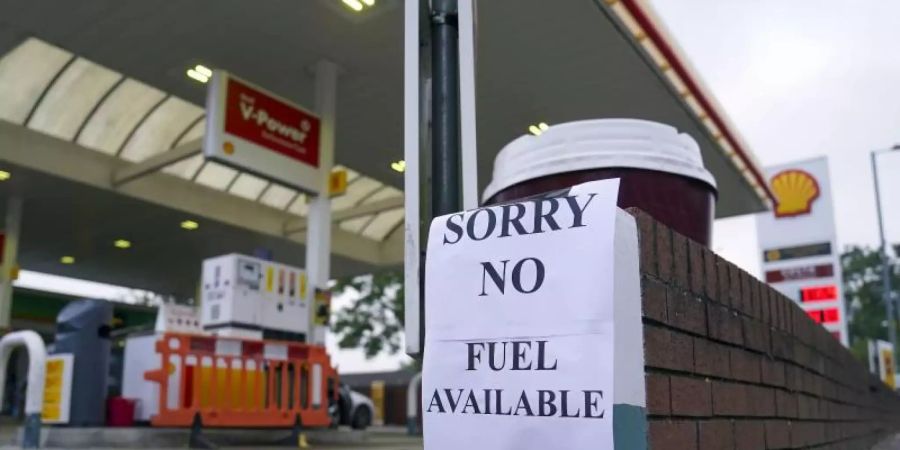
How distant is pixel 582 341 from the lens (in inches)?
62.2

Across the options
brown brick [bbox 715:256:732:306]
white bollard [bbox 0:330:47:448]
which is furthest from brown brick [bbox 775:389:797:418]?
white bollard [bbox 0:330:47:448]

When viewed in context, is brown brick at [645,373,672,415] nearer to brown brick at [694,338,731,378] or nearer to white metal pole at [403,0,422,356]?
brown brick at [694,338,731,378]

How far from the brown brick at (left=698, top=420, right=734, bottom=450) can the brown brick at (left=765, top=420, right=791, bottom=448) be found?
1.52 ft

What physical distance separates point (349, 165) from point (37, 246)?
9966 millimetres

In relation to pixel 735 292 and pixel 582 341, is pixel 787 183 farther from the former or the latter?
pixel 582 341

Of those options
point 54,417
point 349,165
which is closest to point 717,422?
point 54,417

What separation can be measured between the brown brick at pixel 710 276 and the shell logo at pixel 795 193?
14.4 metres

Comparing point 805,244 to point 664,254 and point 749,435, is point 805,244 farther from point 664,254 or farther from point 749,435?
point 664,254

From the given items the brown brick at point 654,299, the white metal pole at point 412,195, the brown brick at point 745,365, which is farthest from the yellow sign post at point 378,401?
the brown brick at point 654,299

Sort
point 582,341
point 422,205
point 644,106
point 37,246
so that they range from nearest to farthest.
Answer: point 582,341 < point 422,205 < point 644,106 < point 37,246

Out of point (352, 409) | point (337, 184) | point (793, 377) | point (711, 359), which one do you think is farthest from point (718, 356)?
point (352, 409)

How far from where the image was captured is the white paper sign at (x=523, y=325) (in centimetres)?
158

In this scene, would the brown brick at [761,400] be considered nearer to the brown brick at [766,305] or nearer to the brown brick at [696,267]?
the brown brick at [766,305]

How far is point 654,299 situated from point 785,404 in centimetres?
143
